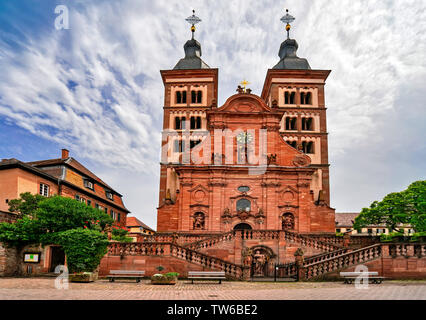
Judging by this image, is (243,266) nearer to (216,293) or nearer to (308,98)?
(216,293)

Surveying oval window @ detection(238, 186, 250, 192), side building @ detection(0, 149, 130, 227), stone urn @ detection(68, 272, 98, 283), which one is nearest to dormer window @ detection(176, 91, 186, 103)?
side building @ detection(0, 149, 130, 227)

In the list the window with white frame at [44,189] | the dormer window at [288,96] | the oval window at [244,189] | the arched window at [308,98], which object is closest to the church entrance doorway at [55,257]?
the window with white frame at [44,189]

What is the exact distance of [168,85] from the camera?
5406 cm

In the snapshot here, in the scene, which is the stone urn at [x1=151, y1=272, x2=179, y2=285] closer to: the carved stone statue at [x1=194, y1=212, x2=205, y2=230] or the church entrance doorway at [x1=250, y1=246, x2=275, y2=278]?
the church entrance doorway at [x1=250, y1=246, x2=275, y2=278]

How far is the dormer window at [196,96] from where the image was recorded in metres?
53.5

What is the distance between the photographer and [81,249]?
2339 cm

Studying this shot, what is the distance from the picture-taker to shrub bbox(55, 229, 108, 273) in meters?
23.3

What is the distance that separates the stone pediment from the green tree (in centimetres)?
1553

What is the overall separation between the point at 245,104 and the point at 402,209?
19568mm

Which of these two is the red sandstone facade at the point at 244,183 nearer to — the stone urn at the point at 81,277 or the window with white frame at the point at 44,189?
the window with white frame at the point at 44,189

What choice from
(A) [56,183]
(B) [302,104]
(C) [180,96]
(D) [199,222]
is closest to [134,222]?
(C) [180,96]

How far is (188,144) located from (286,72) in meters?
17.3
